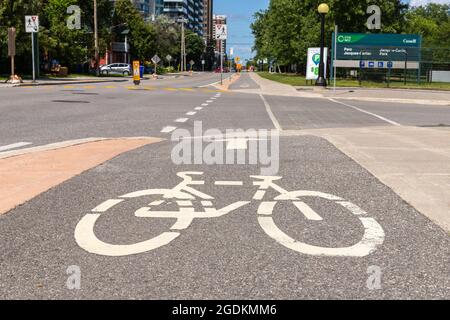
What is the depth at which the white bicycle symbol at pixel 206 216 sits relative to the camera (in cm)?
406

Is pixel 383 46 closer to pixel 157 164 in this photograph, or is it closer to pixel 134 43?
pixel 157 164

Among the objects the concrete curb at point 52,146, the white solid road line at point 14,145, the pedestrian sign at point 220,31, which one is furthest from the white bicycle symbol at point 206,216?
the pedestrian sign at point 220,31

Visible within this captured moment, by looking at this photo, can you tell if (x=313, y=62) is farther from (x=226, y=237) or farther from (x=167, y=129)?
(x=226, y=237)

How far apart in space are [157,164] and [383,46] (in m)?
42.9

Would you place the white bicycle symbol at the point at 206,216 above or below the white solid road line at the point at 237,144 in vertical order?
below

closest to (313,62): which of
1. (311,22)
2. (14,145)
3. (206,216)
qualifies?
(311,22)

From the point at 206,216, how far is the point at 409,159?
4232 mm

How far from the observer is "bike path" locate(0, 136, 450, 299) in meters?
3.35

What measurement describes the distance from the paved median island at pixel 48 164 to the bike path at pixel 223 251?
261 millimetres

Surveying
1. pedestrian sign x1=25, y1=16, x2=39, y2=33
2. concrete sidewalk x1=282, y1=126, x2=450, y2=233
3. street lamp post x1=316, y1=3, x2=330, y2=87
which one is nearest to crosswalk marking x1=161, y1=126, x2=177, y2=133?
concrete sidewalk x1=282, y1=126, x2=450, y2=233

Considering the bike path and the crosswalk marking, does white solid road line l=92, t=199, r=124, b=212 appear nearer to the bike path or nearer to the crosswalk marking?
the bike path

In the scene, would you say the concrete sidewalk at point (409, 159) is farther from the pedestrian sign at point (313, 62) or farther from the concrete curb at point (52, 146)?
the pedestrian sign at point (313, 62)

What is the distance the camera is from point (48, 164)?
7.33 meters

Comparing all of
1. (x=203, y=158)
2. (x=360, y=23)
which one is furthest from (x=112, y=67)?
(x=203, y=158)
